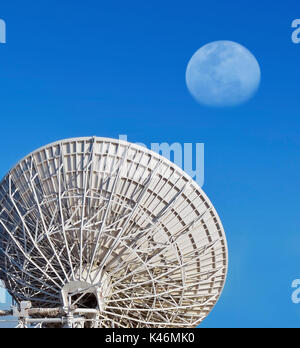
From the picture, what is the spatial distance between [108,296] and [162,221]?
604cm

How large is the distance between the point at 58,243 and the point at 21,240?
307cm

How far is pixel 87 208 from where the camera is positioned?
35.6 m

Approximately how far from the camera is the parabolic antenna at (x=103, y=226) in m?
35.0

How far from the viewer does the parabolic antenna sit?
35031mm

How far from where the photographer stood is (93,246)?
3556 centimetres

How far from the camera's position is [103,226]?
3450 cm

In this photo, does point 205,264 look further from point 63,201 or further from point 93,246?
point 63,201
